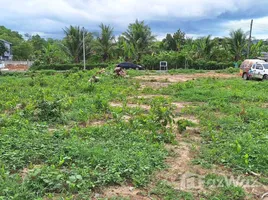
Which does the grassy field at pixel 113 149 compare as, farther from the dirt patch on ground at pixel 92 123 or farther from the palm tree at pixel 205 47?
the palm tree at pixel 205 47

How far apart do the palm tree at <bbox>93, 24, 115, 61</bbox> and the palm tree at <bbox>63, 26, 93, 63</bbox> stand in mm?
999

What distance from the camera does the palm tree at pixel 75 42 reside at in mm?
31969

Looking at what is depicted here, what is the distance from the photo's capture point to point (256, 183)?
3645mm

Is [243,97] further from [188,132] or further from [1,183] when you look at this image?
[1,183]

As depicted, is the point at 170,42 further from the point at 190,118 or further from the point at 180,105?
the point at 190,118

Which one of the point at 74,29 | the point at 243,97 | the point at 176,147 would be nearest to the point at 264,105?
the point at 243,97

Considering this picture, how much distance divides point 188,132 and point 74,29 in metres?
29.2

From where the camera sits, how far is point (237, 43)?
31.3m

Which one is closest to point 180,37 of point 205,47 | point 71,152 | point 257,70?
point 205,47

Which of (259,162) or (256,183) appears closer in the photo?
(256,183)

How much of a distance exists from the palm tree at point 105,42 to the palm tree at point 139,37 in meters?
1.93

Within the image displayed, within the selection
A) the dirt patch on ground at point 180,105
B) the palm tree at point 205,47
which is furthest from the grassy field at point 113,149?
the palm tree at point 205,47

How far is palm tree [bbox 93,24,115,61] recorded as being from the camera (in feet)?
107

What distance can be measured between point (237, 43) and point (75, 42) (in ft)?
61.4
